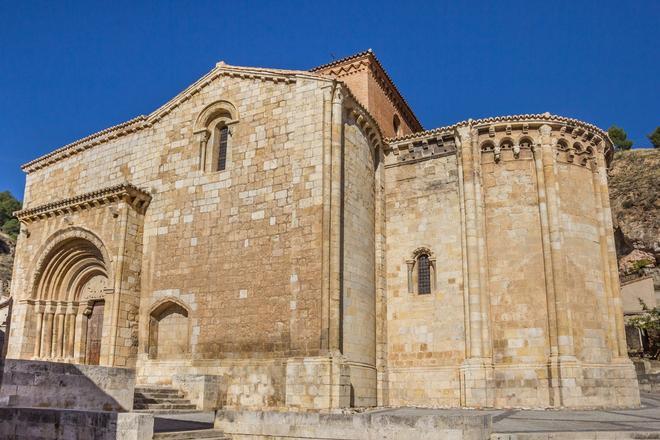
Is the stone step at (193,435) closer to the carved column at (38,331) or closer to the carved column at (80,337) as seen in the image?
the carved column at (80,337)

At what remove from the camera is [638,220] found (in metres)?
40.2

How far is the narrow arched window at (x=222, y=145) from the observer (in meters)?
19.3

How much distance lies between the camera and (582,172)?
1933cm

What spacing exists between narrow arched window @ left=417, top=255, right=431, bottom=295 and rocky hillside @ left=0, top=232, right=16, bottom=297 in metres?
39.5

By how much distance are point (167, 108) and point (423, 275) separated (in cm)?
1017

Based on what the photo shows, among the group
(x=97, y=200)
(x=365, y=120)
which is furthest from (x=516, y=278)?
(x=97, y=200)

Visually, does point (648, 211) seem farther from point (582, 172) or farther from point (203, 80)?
point (203, 80)

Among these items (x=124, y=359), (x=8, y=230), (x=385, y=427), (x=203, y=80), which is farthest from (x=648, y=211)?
(x=8, y=230)

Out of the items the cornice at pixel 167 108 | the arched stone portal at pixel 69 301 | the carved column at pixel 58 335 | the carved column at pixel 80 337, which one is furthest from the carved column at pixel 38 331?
the cornice at pixel 167 108

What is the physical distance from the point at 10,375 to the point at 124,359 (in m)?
7.16

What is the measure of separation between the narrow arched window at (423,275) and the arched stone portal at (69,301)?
10.2 meters

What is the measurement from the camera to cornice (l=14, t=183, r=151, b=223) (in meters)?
19.1

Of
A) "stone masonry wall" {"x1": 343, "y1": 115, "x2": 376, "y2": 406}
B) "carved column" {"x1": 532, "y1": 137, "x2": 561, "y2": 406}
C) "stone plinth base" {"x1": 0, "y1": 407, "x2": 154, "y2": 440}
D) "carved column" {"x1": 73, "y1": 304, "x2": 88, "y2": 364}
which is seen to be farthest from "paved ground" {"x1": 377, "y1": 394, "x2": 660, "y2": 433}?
"carved column" {"x1": 73, "y1": 304, "x2": 88, "y2": 364}

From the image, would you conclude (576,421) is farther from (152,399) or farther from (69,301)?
(69,301)
